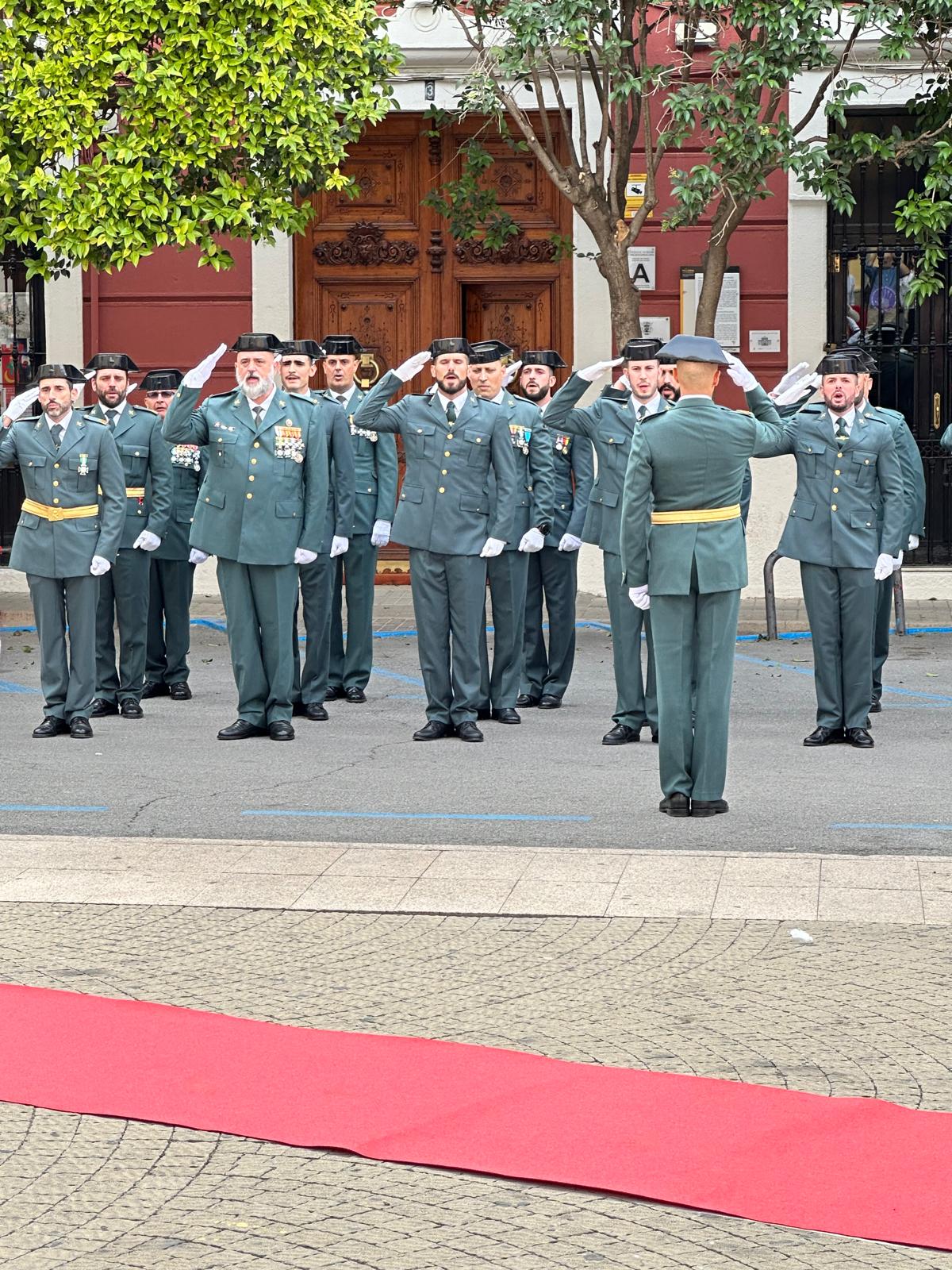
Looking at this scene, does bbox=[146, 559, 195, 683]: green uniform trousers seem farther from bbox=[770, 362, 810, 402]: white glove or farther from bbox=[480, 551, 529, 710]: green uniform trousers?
bbox=[770, 362, 810, 402]: white glove

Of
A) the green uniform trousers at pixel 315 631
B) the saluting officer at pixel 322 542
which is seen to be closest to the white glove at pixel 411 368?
the saluting officer at pixel 322 542

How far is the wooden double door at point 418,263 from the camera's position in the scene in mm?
19500

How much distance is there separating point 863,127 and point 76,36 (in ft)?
22.9

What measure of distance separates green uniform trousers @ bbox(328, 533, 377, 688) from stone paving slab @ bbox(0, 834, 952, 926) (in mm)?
4687

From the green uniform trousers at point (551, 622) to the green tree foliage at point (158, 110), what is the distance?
4579 mm

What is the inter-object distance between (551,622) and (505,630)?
0.64 metres

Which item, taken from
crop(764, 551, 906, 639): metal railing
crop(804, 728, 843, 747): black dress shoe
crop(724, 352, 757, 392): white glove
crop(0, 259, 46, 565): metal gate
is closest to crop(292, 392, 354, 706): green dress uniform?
crop(804, 728, 843, 747): black dress shoe

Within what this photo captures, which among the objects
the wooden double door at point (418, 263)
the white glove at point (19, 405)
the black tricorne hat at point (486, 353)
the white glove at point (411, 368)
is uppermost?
A: the wooden double door at point (418, 263)

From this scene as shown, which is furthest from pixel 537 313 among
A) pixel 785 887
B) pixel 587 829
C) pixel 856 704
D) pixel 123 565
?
pixel 785 887

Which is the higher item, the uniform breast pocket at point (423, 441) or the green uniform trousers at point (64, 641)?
the uniform breast pocket at point (423, 441)

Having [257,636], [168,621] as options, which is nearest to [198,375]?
[257,636]

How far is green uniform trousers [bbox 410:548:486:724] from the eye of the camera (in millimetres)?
11258

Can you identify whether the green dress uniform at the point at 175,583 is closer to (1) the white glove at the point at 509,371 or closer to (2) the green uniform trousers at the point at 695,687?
(1) the white glove at the point at 509,371

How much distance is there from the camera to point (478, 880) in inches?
296
